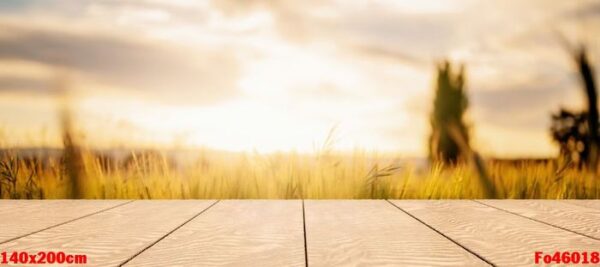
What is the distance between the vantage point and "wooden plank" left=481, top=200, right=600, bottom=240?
3038 mm

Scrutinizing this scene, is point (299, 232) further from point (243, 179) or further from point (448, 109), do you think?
point (448, 109)

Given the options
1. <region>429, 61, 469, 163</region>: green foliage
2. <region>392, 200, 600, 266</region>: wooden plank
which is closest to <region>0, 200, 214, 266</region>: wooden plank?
<region>392, 200, 600, 266</region>: wooden plank

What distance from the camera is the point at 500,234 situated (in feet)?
8.89

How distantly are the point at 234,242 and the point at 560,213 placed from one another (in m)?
2.50

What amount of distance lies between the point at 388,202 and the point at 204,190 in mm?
1717

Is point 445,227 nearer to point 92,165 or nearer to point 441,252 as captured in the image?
point 441,252

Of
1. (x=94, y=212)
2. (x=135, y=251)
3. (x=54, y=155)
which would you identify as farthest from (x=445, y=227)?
(x=54, y=155)

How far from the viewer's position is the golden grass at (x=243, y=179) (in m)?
4.86

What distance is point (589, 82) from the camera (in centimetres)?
661

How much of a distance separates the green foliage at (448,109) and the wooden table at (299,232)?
5379mm

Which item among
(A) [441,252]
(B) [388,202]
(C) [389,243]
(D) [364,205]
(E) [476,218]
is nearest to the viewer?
(A) [441,252]

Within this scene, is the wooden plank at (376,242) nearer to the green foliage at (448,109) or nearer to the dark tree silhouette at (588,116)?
the dark tree silhouette at (588,116)

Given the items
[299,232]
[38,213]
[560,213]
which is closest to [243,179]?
[38,213]

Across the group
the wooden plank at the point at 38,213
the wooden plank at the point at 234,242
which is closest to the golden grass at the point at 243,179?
the wooden plank at the point at 38,213
